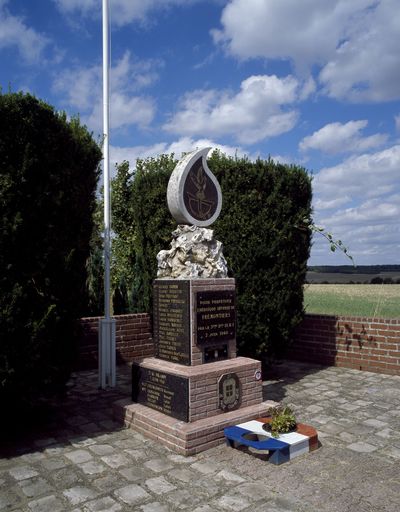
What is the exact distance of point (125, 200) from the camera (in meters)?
13.1

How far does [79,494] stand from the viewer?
3795 millimetres

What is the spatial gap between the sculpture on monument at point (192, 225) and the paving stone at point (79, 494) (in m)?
2.68

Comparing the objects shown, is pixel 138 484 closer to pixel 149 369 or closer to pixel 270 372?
pixel 149 369

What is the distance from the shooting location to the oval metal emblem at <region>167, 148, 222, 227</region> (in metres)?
5.73

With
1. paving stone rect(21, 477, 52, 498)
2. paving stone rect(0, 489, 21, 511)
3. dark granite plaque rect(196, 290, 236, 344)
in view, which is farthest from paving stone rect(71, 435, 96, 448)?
dark granite plaque rect(196, 290, 236, 344)

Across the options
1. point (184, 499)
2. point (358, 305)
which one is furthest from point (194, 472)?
point (358, 305)

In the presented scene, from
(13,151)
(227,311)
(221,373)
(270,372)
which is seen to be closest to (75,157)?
(13,151)

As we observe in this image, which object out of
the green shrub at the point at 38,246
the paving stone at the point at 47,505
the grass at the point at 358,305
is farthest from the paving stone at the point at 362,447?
the grass at the point at 358,305

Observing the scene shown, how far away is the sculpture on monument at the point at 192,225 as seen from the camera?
18.8 feet

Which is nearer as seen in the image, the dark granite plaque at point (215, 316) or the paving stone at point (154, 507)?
the paving stone at point (154, 507)

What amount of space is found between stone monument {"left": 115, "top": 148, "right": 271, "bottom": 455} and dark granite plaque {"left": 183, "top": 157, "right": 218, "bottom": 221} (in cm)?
1

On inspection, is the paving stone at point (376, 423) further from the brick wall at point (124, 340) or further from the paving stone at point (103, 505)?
the brick wall at point (124, 340)

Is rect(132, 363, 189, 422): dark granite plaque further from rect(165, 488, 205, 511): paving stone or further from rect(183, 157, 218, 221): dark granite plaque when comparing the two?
rect(183, 157, 218, 221): dark granite plaque

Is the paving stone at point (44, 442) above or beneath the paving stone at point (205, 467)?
above
